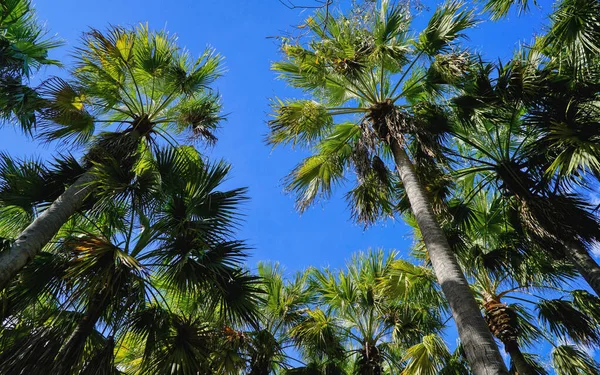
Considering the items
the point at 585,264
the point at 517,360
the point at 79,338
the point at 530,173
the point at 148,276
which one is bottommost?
Result: the point at 79,338

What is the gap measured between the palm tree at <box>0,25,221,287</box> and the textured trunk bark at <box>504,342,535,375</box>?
Result: 670cm

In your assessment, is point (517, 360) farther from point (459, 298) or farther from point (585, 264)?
point (459, 298)

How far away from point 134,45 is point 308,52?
9.96 feet

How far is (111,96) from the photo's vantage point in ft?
23.5

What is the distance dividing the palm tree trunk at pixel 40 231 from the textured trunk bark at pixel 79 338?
825mm

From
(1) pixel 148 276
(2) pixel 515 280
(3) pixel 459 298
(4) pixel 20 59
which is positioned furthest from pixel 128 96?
(2) pixel 515 280

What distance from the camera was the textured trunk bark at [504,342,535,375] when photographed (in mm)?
6810

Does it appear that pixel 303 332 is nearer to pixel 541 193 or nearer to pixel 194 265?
pixel 194 265

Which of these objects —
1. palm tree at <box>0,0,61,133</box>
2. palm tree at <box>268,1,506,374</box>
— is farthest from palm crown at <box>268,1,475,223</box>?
palm tree at <box>0,0,61,133</box>

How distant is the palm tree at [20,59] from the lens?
251 inches

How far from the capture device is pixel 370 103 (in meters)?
7.57

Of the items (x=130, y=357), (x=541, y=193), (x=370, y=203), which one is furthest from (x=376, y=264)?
(x=130, y=357)

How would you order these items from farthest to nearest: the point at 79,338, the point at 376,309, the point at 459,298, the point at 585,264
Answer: the point at 376,309, the point at 585,264, the point at 459,298, the point at 79,338

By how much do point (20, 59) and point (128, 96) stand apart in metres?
1.70
